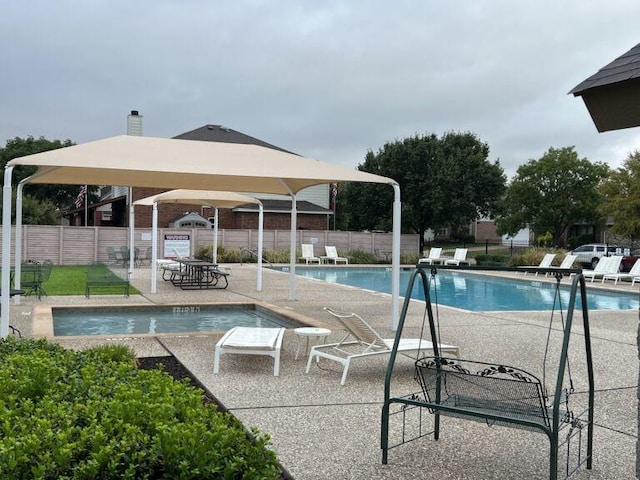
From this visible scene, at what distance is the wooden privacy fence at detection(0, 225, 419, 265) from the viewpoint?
87.6 feet

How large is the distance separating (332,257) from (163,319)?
19867mm

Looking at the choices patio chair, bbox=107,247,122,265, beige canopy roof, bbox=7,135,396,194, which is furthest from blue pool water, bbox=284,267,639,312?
patio chair, bbox=107,247,122,265

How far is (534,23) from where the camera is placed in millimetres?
15484

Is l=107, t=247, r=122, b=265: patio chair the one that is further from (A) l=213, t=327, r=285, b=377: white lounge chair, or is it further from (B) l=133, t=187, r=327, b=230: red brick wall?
(A) l=213, t=327, r=285, b=377: white lounge chair

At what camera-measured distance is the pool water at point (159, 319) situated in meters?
11.0

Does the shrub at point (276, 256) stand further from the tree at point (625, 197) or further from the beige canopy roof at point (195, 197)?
the tree at point (625, 197)

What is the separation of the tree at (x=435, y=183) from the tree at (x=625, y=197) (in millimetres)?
6612

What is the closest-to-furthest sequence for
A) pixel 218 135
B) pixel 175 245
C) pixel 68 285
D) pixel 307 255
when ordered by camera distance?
pixel 68 285
pixel 175 245
pixel 307 255
pixel 218 135

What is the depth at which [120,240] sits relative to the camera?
92.9 feet

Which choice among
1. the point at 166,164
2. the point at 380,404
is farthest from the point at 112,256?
the point at 380,404

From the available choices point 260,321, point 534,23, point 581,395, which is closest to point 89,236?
point 260,321

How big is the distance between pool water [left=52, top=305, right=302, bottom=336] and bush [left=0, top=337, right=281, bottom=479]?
→ 693 cm

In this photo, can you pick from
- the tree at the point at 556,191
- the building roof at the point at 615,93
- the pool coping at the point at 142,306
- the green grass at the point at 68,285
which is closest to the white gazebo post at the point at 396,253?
the pool coping at the point at 142,306

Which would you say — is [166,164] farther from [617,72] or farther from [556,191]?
[556,191]
